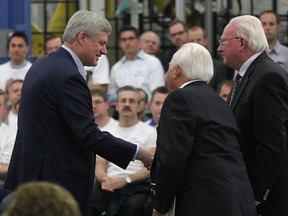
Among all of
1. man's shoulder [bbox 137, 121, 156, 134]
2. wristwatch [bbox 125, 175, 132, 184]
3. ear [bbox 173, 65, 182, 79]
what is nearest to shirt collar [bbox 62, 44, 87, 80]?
ear [bbox 173, 65, 182, 79]

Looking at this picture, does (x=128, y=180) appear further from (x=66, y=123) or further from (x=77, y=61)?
(x=66, y=123)

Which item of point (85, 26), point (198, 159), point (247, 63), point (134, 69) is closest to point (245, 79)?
point (247, 63)

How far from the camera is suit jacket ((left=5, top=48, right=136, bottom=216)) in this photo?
6516 mm

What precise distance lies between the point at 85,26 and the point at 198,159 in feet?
3.83

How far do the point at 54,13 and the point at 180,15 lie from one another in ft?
6.03

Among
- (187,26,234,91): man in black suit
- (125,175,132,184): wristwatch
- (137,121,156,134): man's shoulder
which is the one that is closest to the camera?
(125,175,132,184): wristwatch

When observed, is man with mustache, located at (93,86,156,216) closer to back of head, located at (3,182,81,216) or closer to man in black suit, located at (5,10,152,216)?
man in black suit, located at (5,10,152,216)

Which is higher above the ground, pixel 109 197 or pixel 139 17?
pixel 139 17

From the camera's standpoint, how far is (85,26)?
671 cm

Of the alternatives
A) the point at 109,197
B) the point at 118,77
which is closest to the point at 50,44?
the point at 118,77

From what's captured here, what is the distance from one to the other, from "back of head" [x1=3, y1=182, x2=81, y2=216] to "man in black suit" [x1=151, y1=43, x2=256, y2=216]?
2.59 meters

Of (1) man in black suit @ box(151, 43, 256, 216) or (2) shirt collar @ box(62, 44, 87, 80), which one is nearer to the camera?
(1) man in black suit @ box(151, 43, 256, 216)

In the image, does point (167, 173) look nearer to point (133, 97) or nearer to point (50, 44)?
point (133, 97)

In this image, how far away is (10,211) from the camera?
372 cm
